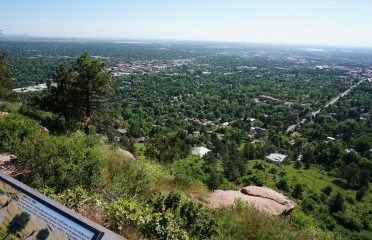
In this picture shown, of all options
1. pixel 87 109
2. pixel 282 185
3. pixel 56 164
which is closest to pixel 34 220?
pixel 56 164

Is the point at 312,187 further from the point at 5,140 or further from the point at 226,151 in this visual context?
the point at 5,140

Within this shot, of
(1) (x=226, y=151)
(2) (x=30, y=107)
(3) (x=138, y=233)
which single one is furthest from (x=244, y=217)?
(1) (x=226, y=151)

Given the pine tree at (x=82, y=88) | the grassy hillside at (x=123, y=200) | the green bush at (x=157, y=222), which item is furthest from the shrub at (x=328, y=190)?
the green bush at (x=157, y=222)

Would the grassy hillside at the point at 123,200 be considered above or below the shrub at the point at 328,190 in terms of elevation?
above

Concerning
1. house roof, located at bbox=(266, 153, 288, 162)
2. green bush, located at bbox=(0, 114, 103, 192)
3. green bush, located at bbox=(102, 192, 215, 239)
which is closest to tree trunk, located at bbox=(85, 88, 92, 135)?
green bush, located at bbox=(0, 114, 103, 192)

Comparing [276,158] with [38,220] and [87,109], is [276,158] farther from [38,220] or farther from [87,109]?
[38,220]

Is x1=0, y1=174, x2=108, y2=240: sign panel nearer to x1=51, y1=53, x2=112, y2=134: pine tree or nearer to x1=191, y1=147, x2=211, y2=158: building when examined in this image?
x1=51, y1=53, x2=112, y2=134: pine tree

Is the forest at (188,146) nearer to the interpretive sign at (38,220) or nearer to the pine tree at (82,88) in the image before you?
the pine tree at (82,88)

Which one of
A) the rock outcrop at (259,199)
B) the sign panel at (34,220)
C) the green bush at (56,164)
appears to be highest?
the sign panel at (34,220)
